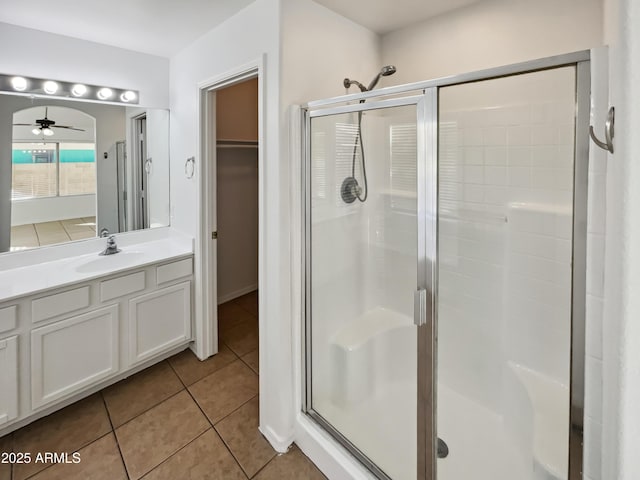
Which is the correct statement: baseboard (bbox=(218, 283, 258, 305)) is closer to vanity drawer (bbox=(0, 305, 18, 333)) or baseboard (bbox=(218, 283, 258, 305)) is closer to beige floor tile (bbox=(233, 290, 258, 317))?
beige floor tile (bbox=(233, 290, 258, 317))

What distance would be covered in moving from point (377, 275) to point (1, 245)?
245cm

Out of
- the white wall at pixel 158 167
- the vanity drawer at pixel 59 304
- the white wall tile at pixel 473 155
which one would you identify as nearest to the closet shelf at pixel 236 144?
the white wall at pixel 158 167

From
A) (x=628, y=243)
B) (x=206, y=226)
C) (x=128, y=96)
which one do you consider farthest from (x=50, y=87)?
(x=628, y=243)

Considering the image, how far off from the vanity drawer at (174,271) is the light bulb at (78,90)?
52.5 inches

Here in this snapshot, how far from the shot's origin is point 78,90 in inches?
92.5

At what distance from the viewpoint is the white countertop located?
194 centimetres

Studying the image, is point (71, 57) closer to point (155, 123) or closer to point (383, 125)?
point (155, 123)

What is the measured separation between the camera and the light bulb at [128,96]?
8.33 feet

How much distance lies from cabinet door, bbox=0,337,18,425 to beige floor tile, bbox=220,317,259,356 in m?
1.37

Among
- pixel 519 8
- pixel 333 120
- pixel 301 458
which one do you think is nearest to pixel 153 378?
pixel 301 458

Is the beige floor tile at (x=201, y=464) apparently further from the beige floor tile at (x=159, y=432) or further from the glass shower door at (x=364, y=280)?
the glass shower door at (x=364, y=280)

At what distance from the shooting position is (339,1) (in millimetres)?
1793

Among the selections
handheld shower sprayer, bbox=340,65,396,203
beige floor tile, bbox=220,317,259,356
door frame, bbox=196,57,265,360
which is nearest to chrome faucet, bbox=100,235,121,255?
door frame, bbox=196,57,265,360

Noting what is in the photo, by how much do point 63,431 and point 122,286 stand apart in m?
0.87
